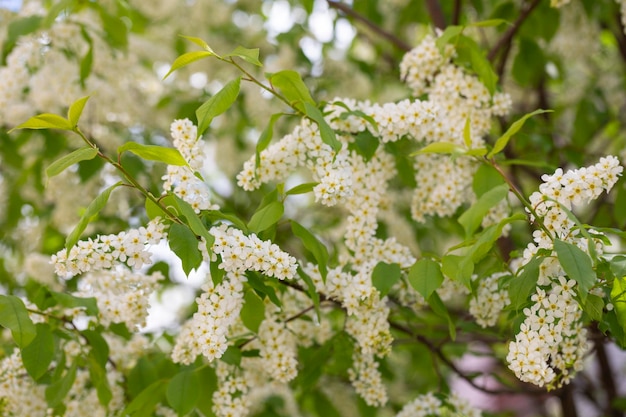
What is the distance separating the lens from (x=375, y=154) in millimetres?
2436

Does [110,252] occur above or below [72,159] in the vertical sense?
below

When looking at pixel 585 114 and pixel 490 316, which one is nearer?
pixel 490 316

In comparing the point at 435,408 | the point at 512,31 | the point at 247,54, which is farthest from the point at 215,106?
the point at 512,31

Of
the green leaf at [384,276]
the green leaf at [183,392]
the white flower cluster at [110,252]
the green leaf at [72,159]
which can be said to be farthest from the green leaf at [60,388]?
the green leaf at [384,276]

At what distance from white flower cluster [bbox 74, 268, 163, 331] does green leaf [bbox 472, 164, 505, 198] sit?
938 mm

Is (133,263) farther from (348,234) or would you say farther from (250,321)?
(348,234)

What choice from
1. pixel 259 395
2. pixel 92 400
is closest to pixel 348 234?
pixel 92 400

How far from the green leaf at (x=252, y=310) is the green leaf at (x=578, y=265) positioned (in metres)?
0.80

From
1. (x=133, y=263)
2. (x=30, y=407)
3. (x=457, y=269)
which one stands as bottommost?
(x=30, y=407)

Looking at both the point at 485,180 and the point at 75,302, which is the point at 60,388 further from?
the point at 485,180

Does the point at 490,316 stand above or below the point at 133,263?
above

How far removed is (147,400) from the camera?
2215 millimetres

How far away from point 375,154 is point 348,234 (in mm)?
Answer: 274

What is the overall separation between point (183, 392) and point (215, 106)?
78cm
